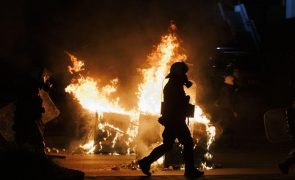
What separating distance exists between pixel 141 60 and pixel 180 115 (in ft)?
34.1

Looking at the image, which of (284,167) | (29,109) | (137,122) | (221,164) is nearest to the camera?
(284,167)

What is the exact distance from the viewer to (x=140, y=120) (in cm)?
1138

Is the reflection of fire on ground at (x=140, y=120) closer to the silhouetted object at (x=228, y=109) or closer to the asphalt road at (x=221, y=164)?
the asphalt road at (x=221, y=164)

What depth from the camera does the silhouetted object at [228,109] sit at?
57.2 ft

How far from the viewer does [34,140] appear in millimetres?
10234

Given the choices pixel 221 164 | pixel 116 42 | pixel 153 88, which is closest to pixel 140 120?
pixel 153 88

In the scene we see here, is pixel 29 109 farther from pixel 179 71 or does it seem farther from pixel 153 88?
pixel 153 88

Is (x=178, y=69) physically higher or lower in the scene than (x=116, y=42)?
lower

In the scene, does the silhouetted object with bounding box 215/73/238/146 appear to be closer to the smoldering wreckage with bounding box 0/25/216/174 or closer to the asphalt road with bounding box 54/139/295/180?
the asphalt road with bounding box 54/139/295/180

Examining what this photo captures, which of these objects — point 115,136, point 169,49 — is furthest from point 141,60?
point 115,136

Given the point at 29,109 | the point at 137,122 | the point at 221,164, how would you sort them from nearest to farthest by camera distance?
1. the point at 29,109
2. the point at 221,164
3. the point at 137,122

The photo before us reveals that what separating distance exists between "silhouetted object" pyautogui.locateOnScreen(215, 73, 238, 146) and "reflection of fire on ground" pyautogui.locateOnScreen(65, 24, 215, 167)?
11.2 feet

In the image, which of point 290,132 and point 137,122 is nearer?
point 290,132

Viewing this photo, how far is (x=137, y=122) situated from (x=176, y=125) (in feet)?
14.2
